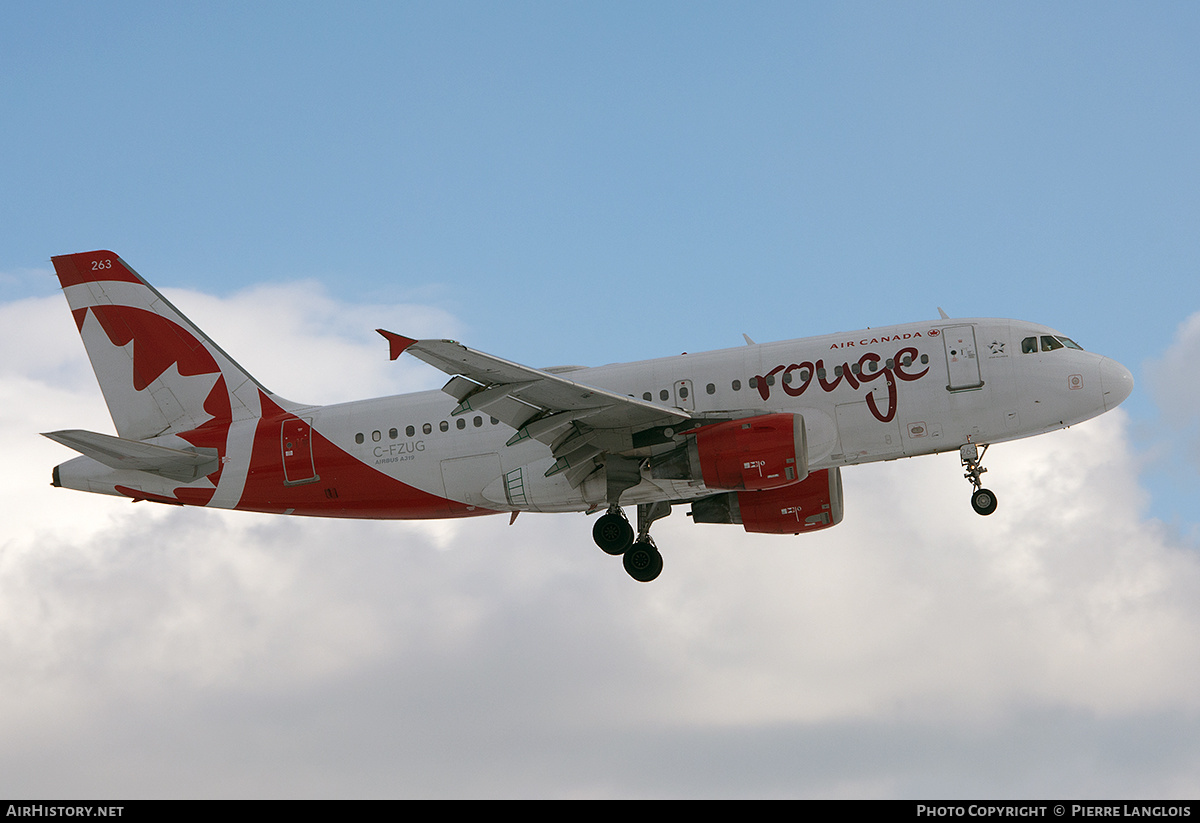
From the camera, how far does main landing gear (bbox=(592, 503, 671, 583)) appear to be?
32531mm

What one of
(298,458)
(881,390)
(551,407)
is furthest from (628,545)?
(298,458)

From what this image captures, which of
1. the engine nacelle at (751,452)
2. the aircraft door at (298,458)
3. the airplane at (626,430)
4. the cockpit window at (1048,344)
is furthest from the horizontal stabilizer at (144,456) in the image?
the cockpit window at (1048,344)

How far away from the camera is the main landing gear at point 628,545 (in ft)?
107

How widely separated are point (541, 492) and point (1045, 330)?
13592 millimetres

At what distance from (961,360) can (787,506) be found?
6.94 meters

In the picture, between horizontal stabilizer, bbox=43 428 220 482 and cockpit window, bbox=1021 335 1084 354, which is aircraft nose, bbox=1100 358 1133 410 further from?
horizontal stabilizer, bbox=43 428 220 482

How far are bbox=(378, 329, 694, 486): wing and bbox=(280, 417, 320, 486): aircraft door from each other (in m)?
6.08

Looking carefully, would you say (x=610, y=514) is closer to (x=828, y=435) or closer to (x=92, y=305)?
(x=828, y=435)

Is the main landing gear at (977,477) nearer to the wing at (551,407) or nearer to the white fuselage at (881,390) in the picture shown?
the white fuselage at (881,390)

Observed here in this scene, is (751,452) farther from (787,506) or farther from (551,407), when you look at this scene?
(787,506)

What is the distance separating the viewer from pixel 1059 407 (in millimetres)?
29734
